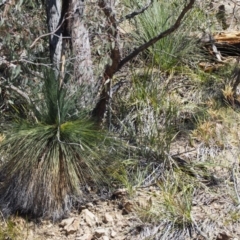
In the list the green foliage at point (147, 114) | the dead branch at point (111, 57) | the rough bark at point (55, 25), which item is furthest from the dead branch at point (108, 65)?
the rough bark at point (55, 25)

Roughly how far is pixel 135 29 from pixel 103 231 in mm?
2328

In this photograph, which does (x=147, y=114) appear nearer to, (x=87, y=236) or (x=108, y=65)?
(x=108, y=65)

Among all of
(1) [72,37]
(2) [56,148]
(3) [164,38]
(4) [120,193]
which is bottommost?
(4) [120,193]

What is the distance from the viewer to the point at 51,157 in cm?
415

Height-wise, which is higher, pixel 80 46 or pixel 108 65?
pixel 80 46

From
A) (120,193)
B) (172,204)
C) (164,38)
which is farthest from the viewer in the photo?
(164,38)

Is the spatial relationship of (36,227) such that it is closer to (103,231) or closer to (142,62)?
(103,231)

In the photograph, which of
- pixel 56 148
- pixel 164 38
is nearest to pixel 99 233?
pixel 56 148

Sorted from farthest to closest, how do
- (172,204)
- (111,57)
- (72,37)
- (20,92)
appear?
(72,37)
(20,92)
(111,57)
(172,204)

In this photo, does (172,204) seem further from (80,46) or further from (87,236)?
(80,46)

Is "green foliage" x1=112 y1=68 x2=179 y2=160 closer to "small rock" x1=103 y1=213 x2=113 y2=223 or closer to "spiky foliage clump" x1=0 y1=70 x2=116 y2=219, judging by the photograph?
"spiky foliage clump" x1=0 y1=70 x2=116 y2=219

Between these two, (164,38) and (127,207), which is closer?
(127,207)

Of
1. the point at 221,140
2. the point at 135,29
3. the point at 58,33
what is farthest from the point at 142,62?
the point at 221,140

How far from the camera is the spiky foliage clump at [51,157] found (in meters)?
4.17
